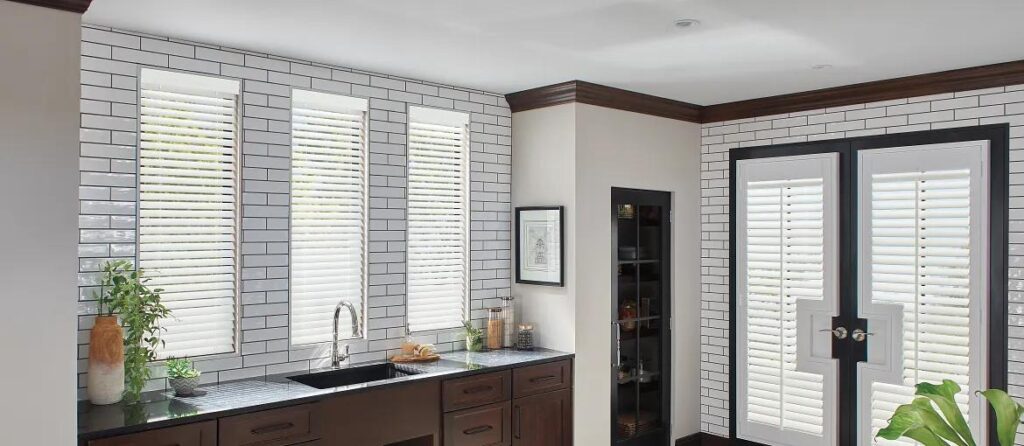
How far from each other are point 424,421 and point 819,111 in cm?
323

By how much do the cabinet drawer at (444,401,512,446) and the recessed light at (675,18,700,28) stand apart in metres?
2.31

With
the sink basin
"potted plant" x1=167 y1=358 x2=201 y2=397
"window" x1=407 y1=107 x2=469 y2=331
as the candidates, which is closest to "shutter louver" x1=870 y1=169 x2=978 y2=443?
"window" x1=407 y1=107 x2=469 y2=331

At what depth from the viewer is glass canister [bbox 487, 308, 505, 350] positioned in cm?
504

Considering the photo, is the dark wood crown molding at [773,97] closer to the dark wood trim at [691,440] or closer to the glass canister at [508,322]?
the glass canister at [508,322]

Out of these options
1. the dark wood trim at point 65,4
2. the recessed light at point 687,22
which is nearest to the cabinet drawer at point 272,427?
the dark wood trim at point 65,4

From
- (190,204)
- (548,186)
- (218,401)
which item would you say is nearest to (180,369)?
(218,401)

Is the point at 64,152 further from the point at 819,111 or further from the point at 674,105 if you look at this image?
the point at 819,111

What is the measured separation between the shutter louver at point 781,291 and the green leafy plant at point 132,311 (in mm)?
3778

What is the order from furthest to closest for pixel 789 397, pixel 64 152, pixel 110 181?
1. pixel 789 397
2. pixel 110 181
3. pixel 64 152

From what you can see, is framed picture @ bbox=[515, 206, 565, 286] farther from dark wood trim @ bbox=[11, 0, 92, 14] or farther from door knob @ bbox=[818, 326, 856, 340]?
dark wood trim @ bbox=[11, 0, 92, 14]

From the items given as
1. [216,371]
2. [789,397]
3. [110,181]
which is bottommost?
[789,397]

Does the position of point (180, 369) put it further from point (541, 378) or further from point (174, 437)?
point (541, 378)

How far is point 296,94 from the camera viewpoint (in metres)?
4.27

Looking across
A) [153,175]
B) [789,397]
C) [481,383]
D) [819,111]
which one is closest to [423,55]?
[153,175]
